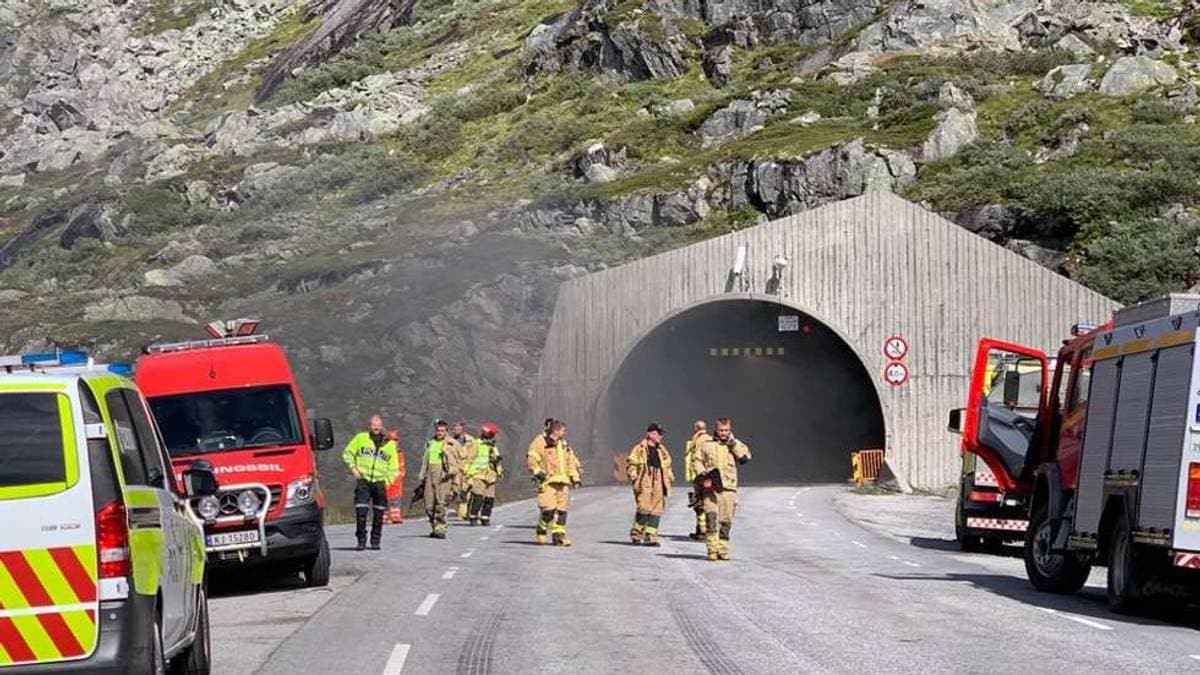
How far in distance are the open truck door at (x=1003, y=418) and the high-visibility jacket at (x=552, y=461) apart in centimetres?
545

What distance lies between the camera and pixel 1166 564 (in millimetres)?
15984

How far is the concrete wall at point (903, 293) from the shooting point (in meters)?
43.4

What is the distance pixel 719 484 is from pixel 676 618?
734cm

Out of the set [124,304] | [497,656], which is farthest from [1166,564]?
[124,304]

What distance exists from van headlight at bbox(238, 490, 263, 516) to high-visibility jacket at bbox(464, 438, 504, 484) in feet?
39.3

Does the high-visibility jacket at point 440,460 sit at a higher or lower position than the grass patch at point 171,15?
lower

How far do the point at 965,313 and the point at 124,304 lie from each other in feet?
95.3

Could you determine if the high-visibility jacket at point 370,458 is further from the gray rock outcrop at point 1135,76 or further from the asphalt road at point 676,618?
the gray rock outcrop at point 1135,76

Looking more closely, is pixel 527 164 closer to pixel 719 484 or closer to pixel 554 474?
pixel 554 474

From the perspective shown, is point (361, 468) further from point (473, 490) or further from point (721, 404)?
point (721, 404)

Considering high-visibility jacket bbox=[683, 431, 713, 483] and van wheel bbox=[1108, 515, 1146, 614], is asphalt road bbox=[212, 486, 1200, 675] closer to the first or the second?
van wheel bbox=[1108, 515, 1146, 614]

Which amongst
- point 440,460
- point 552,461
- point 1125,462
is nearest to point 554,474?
point 552,461

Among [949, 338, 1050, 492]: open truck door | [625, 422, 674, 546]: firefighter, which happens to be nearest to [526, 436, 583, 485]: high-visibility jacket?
[625, 422, 674, 546]: firefighter

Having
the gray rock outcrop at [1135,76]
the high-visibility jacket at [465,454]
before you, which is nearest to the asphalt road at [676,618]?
the high-visibility jacket at [465,454]
